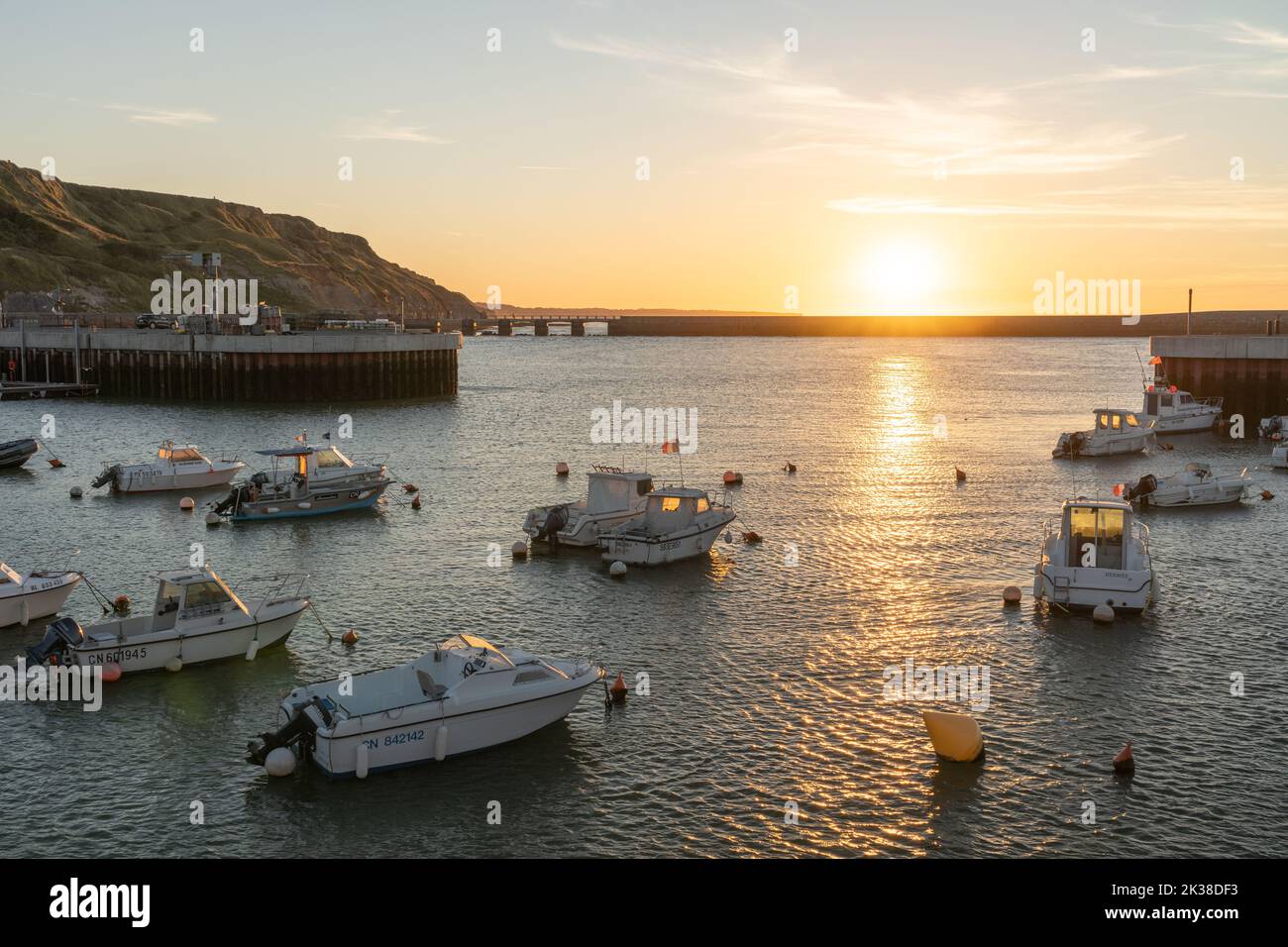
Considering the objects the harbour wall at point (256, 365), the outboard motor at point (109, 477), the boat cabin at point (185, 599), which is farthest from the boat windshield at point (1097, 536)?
the harbour wall at point (256, 365)

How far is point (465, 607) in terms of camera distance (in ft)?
125

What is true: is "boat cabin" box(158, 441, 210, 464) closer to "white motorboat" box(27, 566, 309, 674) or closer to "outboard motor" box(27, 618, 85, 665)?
"white motorboat" box(27, 566, 309, 674)

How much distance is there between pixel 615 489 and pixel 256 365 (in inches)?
2980

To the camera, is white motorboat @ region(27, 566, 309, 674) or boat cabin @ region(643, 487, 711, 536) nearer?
white motorboat @ region(27, 566, 309, 674)

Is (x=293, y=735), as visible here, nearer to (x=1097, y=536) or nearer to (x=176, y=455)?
(x=1097, y=536)

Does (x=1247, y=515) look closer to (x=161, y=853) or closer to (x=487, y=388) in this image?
(x=161, y=853)

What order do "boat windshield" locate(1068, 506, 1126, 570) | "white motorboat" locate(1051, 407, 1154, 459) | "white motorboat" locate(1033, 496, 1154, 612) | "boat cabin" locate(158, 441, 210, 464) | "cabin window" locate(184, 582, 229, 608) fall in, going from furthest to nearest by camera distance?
"white motorboat" locate(1051, 407, 1154, 459), "boat cabin" locate(158, 441, 210, 464), "boat windshield" locate(1068, 506, 1126, 570), "white motorboat" locate(1033, 496, 1154, 612), "cabin window" locate(184, 582, 229, 608)

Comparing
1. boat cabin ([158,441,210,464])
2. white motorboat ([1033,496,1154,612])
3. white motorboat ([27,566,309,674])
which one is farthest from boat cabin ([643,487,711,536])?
boat cabin ([158,441,210,464])

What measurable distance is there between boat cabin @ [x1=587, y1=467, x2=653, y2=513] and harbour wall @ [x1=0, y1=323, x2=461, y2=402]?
2839 inches

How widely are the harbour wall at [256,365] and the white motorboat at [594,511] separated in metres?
72.1

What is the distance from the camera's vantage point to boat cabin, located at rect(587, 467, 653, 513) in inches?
1916

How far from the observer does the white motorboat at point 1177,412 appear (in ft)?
296

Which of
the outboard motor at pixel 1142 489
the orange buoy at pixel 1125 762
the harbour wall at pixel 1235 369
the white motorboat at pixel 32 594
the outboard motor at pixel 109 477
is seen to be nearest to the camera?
the orange buoy at pixel 1125 762

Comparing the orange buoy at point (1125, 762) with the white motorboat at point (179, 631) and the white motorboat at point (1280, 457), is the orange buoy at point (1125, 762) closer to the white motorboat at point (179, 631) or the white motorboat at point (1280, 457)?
the white motorboat at point (179, 631)
